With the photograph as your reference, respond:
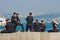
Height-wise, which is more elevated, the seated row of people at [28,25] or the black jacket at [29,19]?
the black jacket at [29,19]

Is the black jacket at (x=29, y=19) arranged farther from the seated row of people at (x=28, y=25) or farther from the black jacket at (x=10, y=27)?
the black jacket at (x=10, y=27)

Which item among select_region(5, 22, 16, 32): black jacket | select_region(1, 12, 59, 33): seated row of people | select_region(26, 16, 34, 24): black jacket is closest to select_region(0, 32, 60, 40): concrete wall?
select_region(1, 12, 59, 33): seated row of people

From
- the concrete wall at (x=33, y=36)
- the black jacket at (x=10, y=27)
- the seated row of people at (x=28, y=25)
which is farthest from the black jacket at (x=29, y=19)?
the concrete wall at (x=33, y=36)

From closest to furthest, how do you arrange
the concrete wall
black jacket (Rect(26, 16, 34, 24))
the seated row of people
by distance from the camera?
the concrete wall, the seated row of people, black jacket (Rect(26, 16, 34, 24))

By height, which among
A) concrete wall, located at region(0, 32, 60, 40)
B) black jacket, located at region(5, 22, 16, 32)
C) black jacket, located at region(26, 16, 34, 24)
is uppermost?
black jacket, located at region(26, 16, 34, 24)

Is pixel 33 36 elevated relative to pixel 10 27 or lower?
lower

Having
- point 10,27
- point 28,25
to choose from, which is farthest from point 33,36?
point 28,25

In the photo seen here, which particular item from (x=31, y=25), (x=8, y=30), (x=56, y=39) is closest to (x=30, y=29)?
(x=31, y=25)

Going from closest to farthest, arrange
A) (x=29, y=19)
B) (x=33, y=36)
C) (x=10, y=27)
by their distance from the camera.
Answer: (x=33, y=36) → (x=10, y=27) → (x=29, y=19)

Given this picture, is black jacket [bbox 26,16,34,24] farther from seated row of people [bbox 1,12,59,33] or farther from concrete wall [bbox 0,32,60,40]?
concrete wall [bbox 0,32,60,40]

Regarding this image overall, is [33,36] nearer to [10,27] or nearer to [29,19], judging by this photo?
[10,27]

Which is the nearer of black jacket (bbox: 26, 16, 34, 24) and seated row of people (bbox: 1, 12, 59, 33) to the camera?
seated row of people (bbox: 1, 12, 59, 33)

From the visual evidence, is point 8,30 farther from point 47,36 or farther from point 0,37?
point 47,36

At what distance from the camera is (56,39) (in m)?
18.4
